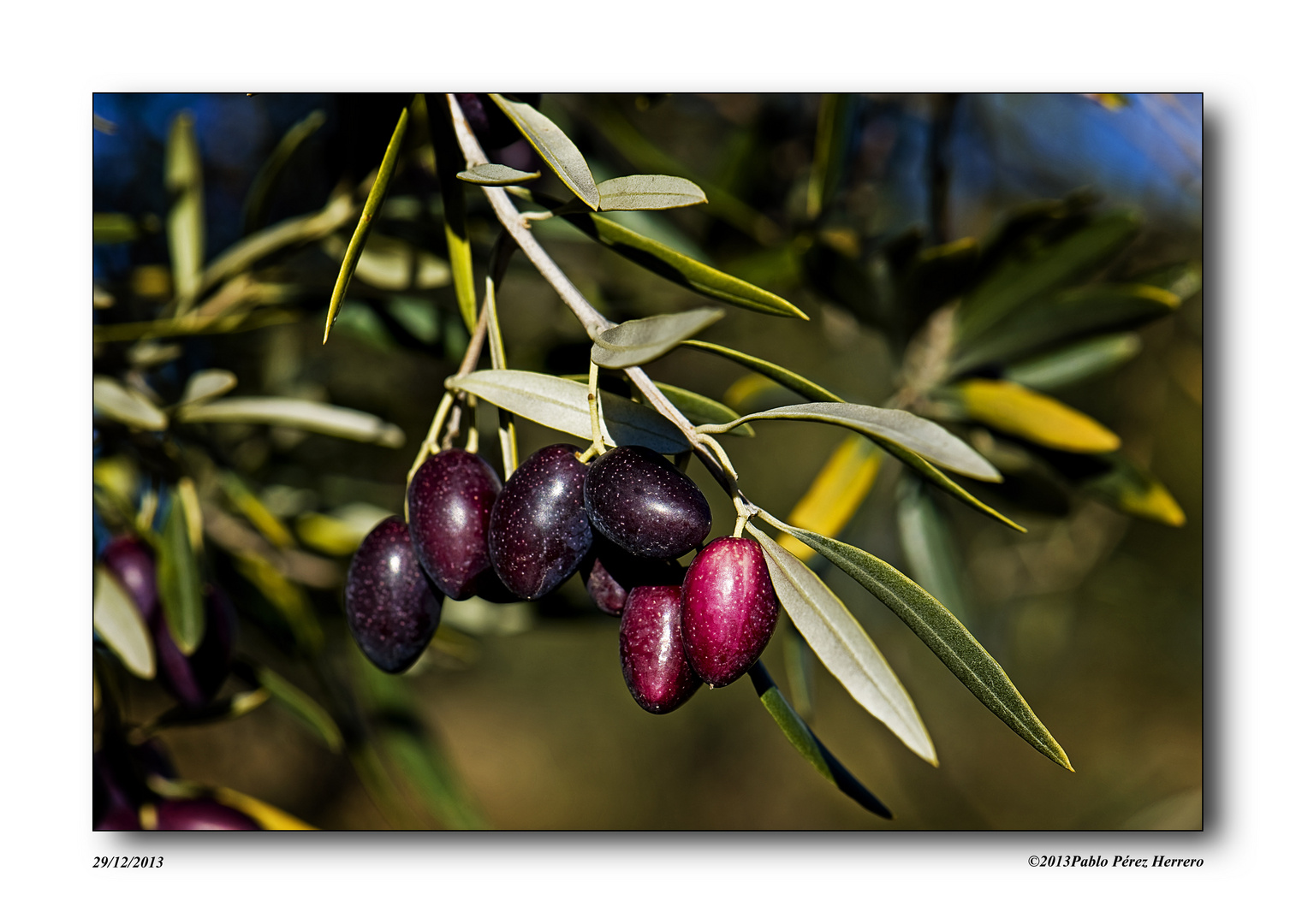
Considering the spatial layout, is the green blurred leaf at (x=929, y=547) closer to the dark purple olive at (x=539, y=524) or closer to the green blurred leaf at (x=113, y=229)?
the dark purple olive at (x=539, y=524)

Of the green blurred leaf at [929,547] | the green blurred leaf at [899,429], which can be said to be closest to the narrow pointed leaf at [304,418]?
the green blurred leaf at [899,429]

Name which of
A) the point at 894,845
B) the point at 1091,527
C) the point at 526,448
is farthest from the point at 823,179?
the point at 526,448

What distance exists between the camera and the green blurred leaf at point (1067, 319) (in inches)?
36.4

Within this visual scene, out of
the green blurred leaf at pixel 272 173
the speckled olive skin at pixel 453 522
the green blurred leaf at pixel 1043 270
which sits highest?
the green blurred leaf at pixel 272 173

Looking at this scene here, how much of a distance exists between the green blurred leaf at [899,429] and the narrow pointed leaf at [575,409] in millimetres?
77

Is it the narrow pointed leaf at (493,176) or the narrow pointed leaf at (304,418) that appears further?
the narrow pointed leaf at (304,418)

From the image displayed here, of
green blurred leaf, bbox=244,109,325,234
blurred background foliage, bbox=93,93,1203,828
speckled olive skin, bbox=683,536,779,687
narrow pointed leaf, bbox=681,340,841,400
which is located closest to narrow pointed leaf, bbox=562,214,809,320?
narrow pointed leaf, bbox=681,340,841,400

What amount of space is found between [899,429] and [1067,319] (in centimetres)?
66

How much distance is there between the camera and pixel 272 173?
926mm

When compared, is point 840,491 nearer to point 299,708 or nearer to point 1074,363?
point 1074,363

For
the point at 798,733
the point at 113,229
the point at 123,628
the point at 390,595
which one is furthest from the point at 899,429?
the point at 113,229

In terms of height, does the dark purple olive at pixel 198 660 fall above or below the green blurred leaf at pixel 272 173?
below
